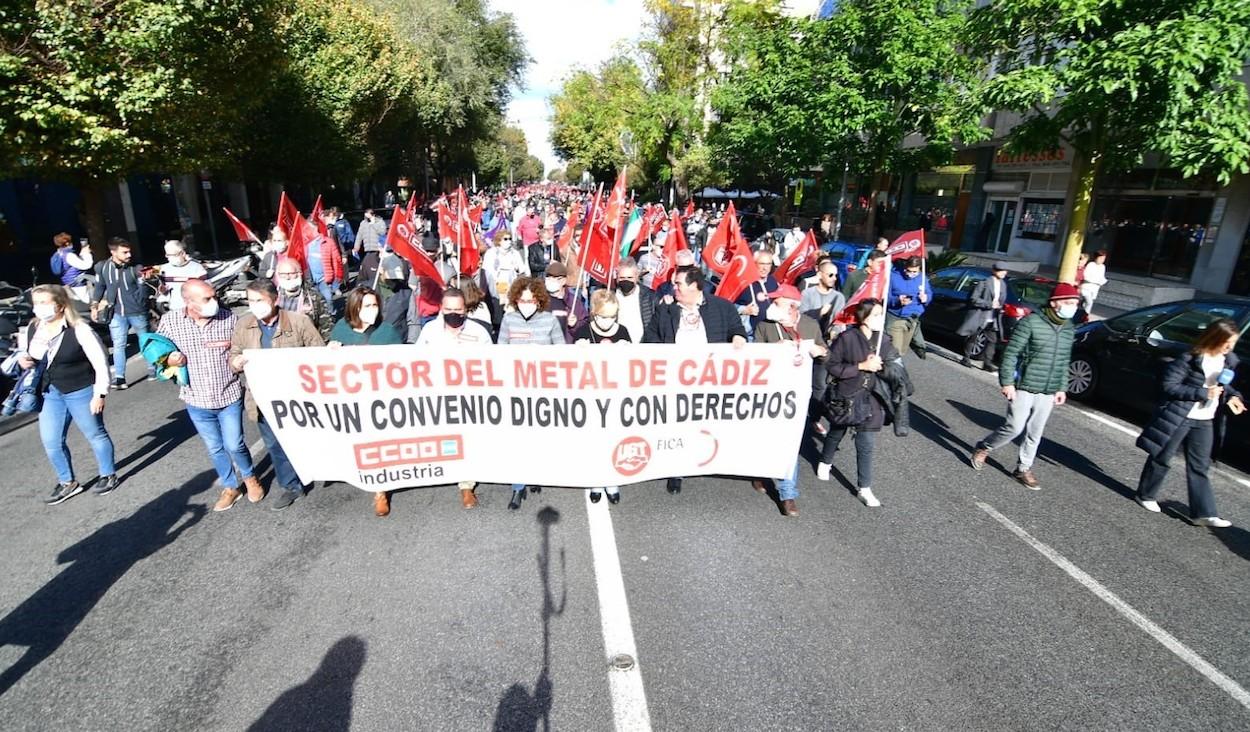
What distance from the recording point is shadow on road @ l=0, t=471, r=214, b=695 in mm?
3654

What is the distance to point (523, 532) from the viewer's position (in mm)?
4891

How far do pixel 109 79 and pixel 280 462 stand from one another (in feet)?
31.3

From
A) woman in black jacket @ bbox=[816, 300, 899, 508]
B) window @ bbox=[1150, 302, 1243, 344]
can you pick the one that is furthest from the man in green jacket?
window @ bbox=[1150, 302, 1243, 344]

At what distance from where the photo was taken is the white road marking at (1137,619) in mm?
3545

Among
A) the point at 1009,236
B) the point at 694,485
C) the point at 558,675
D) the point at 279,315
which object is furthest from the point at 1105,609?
the point at 1009,236

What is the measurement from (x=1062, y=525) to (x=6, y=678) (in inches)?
281

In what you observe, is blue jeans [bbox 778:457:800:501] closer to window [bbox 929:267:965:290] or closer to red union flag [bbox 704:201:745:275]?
red union flag [bbox 704:201:745:275]

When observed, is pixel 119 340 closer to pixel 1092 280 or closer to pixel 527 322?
pixel 527 322

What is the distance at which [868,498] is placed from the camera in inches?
215

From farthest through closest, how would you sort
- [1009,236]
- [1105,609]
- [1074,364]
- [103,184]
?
[1009,236] → [103,184] → [1074,364] → [1105,609]

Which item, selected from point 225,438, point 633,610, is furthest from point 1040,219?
point 225,438

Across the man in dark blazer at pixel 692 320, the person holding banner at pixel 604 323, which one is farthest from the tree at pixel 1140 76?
the person holding banner at pixel 604 323

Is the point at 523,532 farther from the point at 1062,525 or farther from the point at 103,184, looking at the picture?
the point at 103,184

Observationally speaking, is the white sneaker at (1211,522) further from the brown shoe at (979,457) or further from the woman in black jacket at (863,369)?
the woman in black jacket at (863,369)
